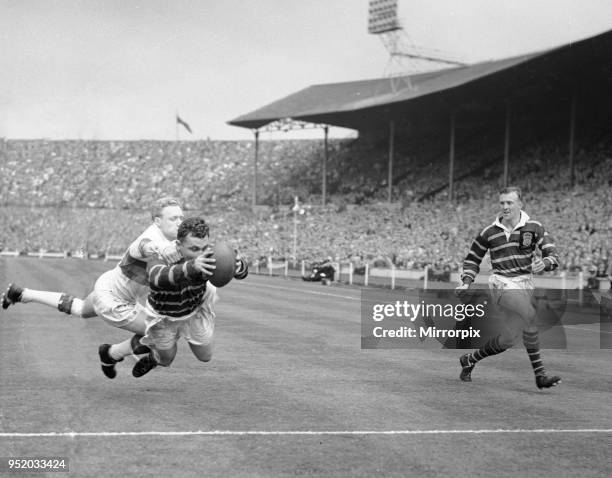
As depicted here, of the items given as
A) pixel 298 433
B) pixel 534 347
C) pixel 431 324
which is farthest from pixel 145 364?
pixel 431 324

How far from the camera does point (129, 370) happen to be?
36.6 ft

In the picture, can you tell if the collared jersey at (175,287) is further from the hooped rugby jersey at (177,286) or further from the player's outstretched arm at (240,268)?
the player's outstretched arm at (240,268)

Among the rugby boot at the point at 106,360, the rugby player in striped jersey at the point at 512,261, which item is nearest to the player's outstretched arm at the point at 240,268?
the rugby boot at the point at 106,360

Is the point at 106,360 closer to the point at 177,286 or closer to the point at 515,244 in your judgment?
the point at 177,286

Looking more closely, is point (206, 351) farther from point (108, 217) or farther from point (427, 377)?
point (108, 217)

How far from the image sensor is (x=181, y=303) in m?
6.62

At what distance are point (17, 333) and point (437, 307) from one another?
8.05 metres

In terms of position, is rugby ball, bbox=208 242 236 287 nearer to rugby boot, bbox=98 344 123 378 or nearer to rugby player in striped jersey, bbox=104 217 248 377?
rugby player in striped jersey, bbox=104 217 248 377

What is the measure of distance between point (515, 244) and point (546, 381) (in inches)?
65.9

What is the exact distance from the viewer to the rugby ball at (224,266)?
18.4 feet

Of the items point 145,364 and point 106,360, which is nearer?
point 145,364

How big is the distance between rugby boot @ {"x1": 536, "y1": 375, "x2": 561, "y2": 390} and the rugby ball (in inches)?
211

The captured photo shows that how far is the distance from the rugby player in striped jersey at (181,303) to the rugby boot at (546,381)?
4.46 m

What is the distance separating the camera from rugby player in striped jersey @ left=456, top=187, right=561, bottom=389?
9.20m
